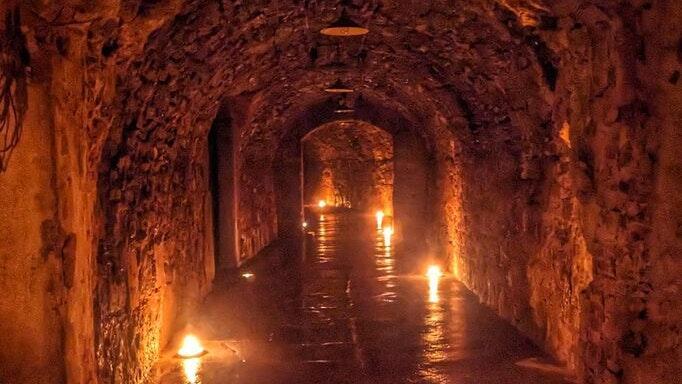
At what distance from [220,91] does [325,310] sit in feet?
8.37

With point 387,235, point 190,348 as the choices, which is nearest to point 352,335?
point 190,348

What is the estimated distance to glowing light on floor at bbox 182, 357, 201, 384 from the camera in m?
4.90

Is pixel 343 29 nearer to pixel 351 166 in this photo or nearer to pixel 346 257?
pixel 346 257

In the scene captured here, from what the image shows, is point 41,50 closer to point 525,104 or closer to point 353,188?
point 525,104

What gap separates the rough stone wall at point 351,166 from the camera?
19.2 meters

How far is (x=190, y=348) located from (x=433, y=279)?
4.20 meters

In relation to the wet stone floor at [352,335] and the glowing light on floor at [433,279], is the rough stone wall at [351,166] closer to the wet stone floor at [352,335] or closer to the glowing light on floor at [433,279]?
the glowing light on floor at [433,279]

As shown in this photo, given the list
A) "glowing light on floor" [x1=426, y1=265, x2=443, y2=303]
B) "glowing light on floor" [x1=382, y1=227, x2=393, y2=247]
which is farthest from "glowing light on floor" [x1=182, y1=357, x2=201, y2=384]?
"glowing light on floor" [x1=382, y1=227, x2=393, y2=247]

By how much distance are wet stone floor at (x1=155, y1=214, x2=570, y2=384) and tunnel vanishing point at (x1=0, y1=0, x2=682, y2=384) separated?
3cm

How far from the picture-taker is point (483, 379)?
15.7ft

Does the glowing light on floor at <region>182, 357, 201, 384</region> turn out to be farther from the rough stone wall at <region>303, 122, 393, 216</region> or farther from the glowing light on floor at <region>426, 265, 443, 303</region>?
the rough stone wall at <region>303, 122, 393, 216</region>

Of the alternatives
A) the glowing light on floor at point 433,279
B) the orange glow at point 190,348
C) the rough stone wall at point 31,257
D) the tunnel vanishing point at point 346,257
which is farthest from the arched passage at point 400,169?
the rough stone wall at point 31,257

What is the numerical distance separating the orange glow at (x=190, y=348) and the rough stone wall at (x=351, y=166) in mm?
13298

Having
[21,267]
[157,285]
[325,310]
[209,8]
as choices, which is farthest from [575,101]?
[325,310]
